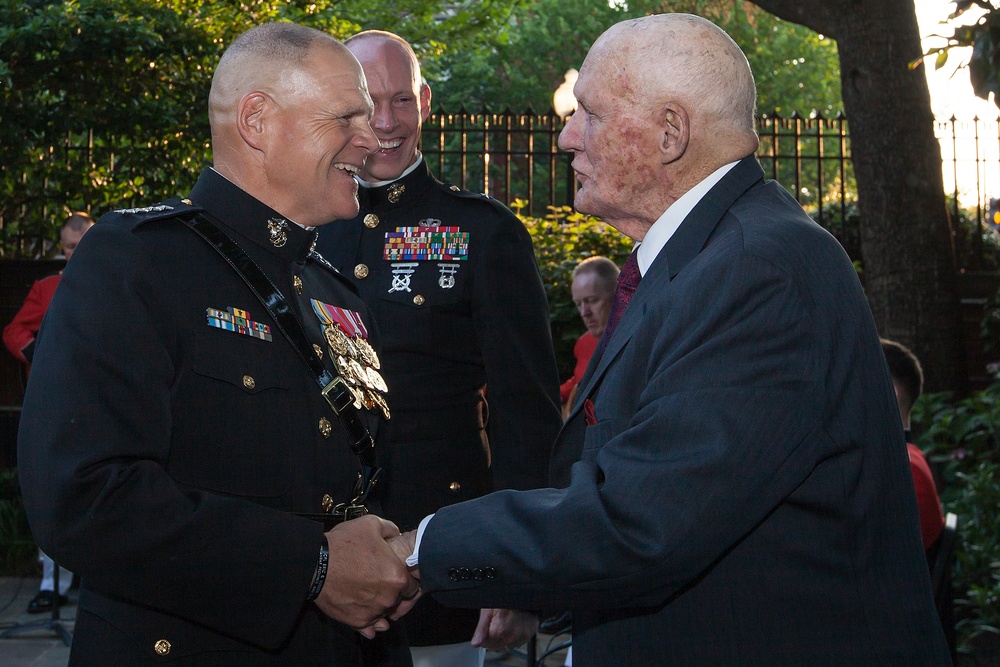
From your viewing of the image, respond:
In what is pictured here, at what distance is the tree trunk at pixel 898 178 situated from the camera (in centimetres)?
780

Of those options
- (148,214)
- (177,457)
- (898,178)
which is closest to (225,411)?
(177,457)

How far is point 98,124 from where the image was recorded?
9438 millimetres

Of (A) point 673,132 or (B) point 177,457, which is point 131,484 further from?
(A) point 673,132

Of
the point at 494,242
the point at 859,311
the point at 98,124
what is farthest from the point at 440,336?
the point at 98,124

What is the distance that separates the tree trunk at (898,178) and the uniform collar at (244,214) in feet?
20.9

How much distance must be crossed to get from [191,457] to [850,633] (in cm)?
120

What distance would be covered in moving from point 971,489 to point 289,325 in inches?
203

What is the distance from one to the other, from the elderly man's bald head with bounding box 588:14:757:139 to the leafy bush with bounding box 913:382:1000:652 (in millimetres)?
4200

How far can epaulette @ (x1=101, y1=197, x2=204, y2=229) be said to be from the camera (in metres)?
2.13

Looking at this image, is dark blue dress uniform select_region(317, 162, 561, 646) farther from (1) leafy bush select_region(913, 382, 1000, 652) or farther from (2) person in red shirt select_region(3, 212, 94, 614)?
(2) person in red shirt select_region(3, 212, 94, 614)

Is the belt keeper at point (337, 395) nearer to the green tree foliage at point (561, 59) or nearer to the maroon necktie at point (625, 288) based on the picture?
the maroon necktie at point (625, 288)

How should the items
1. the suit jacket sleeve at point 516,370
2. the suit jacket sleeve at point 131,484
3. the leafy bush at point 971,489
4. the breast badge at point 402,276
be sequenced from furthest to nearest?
the leafy bush at point 971,489 → the breast badge at point 402,276 → the suit jacket sleeve at point 516,370 → the suit jacket sleeve at point 131,484

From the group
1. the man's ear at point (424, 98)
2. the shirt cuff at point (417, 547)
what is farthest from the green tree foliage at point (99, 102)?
the shirt cuff at point (417, 547)

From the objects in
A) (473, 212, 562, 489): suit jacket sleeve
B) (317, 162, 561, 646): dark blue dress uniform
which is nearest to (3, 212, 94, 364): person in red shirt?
(317, 162, 561, 646): dark blue dress uniform
